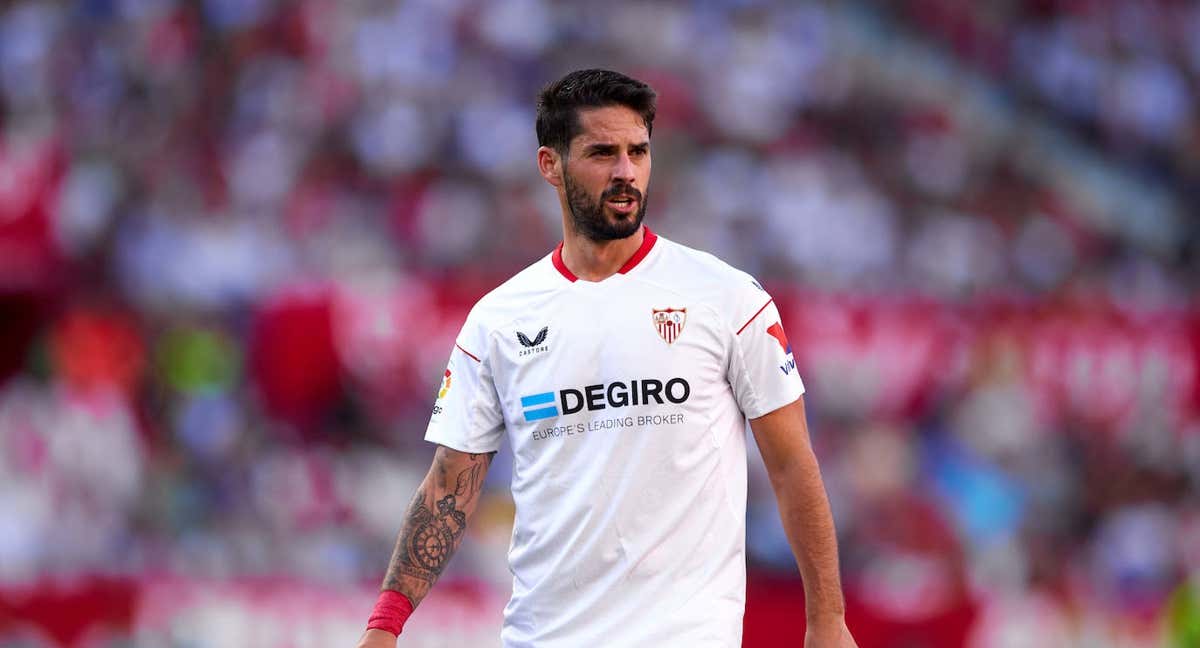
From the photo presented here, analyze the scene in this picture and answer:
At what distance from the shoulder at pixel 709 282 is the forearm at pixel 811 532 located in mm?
411

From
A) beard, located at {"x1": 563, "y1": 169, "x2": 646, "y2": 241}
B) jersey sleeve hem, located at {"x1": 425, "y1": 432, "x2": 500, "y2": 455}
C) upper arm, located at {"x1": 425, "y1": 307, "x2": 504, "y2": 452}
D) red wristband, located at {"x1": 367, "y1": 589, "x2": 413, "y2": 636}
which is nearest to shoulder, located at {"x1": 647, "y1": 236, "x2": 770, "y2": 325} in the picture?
beard, located at {"x1": 563, "y1": 169, "x2": 646, "y2": 241}

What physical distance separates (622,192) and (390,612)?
1293 mm

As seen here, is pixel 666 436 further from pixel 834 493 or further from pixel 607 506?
pixel 834 493

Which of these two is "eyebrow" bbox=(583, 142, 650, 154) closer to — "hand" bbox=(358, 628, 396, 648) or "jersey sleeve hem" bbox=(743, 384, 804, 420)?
"jersey sleeve hem" bbox=(743, 384, 804, 420)

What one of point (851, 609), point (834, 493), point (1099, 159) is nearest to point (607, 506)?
point (851, 609)

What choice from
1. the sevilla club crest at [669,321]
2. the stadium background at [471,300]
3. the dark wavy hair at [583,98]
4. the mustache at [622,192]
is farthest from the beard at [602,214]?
the stadium background at [471,300]

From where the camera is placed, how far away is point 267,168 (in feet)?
46.0

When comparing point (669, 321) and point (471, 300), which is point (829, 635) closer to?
point (669, 321)

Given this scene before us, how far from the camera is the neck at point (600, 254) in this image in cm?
468

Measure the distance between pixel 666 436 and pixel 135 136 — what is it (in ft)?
33.3

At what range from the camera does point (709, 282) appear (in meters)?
4.60

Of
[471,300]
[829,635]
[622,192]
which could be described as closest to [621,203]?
[622,192]

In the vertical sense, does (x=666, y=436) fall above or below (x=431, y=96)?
below

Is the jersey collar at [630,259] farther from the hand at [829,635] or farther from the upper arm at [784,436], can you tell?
the hand at [829,635]
